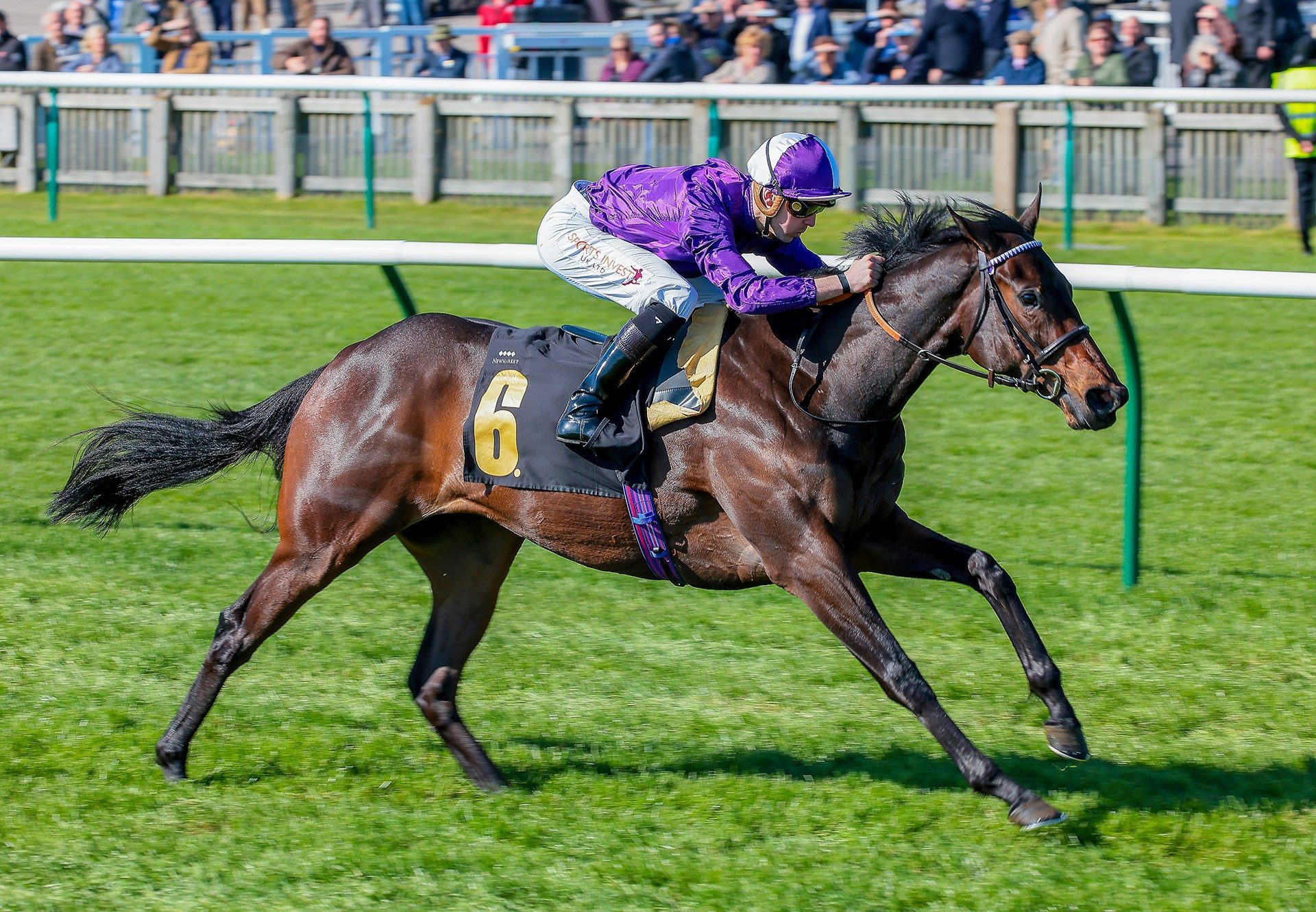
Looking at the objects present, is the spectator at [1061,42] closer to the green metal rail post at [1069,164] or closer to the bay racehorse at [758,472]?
the green metal rail post at [1069,164]

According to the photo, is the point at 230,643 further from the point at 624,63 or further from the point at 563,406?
the point at 624,63

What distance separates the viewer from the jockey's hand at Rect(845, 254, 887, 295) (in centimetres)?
417

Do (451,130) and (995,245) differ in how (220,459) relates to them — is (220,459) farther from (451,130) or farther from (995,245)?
(451,130)

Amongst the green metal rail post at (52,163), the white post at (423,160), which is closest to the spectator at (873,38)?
the white post at (423,160)

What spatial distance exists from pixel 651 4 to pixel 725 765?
14.5 meters

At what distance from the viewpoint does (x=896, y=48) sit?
12.9 metres

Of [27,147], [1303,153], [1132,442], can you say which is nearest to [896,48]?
[1303,153]

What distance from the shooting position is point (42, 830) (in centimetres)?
400

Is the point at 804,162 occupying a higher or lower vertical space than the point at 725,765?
higher

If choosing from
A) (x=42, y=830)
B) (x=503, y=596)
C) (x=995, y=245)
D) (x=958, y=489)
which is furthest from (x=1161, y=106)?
(x=42, y=830)

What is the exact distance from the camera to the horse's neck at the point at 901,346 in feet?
13.5

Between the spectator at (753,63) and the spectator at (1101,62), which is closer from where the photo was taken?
the spectator at (1101,62)

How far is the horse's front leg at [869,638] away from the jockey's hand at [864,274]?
61 centimetres

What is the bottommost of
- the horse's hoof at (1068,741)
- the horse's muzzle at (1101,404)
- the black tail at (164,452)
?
the horse's hoof at (1068,741)
